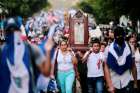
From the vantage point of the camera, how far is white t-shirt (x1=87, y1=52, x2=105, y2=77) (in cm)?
1348

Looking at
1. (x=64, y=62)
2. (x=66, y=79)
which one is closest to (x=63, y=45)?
(x=64, y=62)

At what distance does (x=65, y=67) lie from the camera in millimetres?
12961

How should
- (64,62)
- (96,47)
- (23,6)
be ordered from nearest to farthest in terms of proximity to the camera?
(64,62), (96,47), (23,6)

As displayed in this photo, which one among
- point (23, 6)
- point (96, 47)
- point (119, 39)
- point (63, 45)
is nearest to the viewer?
point (119, 39)

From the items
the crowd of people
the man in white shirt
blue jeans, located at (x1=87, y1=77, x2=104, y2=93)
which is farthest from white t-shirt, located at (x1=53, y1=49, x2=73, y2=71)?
the man in white shirt

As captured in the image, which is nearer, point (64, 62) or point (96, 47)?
point (64, 62)

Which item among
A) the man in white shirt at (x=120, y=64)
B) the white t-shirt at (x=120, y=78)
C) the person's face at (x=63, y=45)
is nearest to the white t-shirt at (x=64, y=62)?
the person's face at (x=63, y=45)

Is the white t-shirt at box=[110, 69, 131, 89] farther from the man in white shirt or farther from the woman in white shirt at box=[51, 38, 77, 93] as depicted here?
the woman in white shirt at box=[51, 38, 77, 93]

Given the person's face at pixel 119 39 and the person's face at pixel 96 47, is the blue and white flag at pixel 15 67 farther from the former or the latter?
the person's face at pixel 96 47

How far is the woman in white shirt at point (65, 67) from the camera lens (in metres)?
12.9

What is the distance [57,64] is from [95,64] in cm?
99

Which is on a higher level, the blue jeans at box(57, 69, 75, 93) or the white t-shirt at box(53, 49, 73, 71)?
the white t-shirt at box(53, 49, 73, 71)

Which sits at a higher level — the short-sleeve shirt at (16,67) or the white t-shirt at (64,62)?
the short-sleeve shirt at (16,67)

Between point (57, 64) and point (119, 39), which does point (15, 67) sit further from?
point (57, 64)
